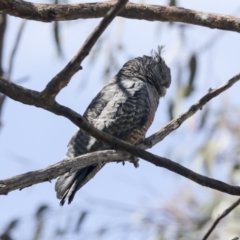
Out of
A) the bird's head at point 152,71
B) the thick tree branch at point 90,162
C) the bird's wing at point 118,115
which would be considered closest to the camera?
the thick tree branch at point 90,162

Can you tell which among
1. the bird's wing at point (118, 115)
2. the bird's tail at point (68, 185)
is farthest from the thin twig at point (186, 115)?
the bird's wing at point (118, 115)

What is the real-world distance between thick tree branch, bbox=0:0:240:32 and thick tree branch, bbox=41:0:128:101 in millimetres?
792

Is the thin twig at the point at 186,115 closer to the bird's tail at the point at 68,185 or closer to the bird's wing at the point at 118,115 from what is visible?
the bird's tail at the point at 68,185

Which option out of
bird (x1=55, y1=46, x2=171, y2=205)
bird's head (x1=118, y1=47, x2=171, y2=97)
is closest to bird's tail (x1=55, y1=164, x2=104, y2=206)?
bird (x1=55, y1=46, x2=171, y2=205)

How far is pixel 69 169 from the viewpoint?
8.11ft

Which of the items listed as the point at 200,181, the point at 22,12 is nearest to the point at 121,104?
the point at 22,12

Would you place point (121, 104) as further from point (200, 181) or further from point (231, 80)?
point (200, 181)

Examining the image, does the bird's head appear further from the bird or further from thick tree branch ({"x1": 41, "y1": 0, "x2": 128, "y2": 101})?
thick tree branch ({"x1": 41, "y1": 0, "x2": 128, "y2": 101})

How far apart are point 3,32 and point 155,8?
220 centimetres

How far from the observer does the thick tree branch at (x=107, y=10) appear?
2537 millimetres

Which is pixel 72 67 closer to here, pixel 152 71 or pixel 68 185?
pixel 68 185

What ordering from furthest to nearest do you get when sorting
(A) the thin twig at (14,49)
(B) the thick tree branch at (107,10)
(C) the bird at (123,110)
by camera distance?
(A) the thin twig at (14,49), (C) the bird at (123,110), (B) the thick tree branch at (107,10)

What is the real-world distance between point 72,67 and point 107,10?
0.93 meters

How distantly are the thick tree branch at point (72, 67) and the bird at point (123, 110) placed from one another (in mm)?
1493
